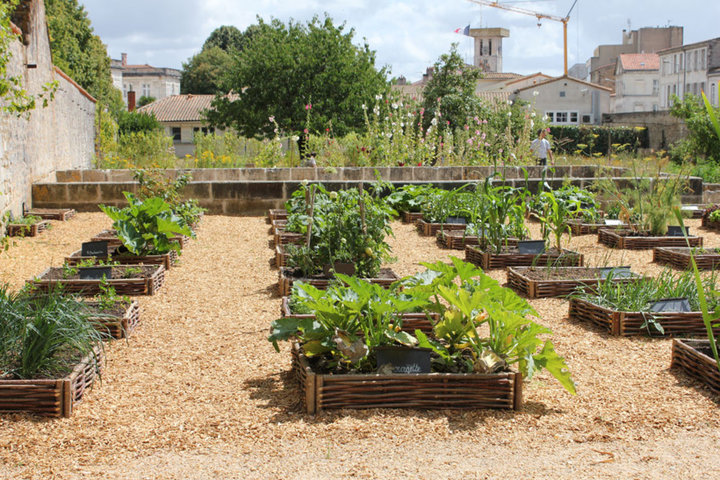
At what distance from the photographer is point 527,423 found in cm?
343

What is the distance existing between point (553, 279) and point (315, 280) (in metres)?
1.92

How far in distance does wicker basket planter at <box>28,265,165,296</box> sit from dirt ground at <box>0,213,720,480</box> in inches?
46.7

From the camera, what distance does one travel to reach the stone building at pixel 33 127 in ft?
33.7

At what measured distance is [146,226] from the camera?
6.93 meters

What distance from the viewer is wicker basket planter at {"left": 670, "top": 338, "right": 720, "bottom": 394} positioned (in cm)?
385

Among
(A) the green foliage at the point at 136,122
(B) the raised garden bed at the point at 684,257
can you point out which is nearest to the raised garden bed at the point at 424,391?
(B) the raised garden bed at the point at 684,257

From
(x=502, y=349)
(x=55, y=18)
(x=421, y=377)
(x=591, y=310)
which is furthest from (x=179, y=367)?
(x=55, y=18)

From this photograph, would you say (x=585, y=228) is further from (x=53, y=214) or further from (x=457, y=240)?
(x=53, y=214)

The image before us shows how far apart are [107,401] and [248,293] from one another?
2625 mm

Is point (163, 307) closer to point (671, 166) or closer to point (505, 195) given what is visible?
point (505, 195)

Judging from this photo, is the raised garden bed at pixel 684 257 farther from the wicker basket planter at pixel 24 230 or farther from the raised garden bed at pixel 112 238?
the wicker basket planter at pixel 24 230

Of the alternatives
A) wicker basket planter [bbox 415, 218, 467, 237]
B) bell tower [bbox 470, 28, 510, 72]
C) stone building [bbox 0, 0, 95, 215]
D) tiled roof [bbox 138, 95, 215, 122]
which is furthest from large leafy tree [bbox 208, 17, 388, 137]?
bell tower [bbox 470, 28, 510, 72]

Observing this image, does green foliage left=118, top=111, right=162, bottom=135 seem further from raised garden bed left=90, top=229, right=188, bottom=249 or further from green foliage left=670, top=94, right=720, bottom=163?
raised garden bed left=90, top=229, right=188, bottom=249

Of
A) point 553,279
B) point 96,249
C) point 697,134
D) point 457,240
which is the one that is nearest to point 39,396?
point 96,249
